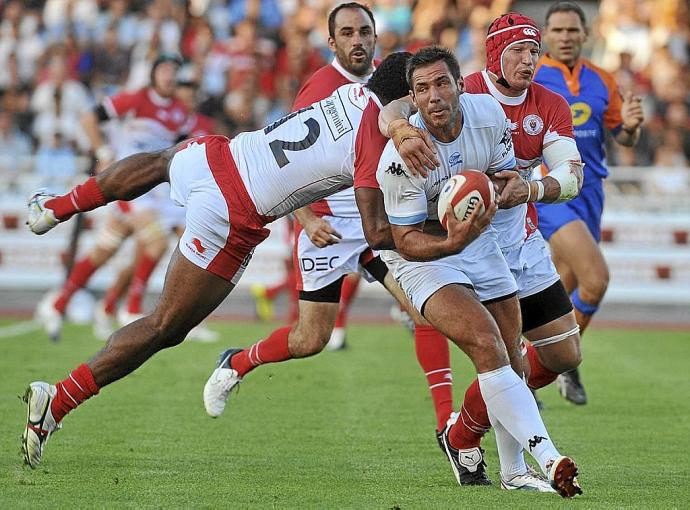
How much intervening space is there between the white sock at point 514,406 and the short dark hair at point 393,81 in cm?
143

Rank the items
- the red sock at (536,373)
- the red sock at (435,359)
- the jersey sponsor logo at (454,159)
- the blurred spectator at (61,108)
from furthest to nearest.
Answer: the blurred spectator at (61,108) < the red sock at (435,359) < the red sock at (536,373) < the jersey sponsor logo at (454,159)

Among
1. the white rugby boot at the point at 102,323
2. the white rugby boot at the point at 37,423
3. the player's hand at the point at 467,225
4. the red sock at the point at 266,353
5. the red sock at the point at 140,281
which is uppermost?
the player's hand at the point at 467,225

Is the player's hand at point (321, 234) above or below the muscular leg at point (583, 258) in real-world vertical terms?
above

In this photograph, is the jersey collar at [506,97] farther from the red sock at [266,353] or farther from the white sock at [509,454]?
the red sock at [266,353]

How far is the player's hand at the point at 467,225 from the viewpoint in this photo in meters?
5.64

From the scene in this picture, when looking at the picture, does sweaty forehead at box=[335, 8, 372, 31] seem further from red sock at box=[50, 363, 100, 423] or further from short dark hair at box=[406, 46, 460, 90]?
red sock at box=[50, 363, 100, 423]

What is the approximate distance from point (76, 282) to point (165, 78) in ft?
7.46

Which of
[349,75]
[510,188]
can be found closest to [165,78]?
[349,75]

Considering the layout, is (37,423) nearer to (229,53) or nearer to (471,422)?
(471,422)

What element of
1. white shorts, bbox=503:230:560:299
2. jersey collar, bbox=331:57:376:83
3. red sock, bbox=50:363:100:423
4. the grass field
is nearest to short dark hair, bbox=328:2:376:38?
jersey collar, bbox=331:57:376:83

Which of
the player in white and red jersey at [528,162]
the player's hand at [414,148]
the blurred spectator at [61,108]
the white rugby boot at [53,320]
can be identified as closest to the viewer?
the player's hand at [414,148]

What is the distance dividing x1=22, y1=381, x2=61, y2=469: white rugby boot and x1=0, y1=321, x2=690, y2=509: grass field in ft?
0.43

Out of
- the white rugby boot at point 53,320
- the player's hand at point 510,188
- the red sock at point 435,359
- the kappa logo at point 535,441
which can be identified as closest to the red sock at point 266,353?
the red sock at point 435,359

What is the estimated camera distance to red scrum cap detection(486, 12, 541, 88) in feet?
21.6
